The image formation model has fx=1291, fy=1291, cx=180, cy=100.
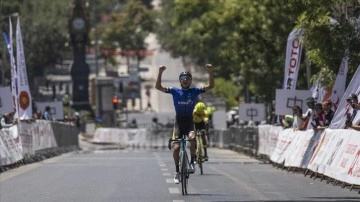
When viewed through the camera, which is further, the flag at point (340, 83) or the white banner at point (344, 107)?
the flag at point (340, 83)

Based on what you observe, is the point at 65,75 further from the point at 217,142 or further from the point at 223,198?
the point at 223,198

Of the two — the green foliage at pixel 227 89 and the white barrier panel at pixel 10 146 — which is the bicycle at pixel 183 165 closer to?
the white barrier panel at pixel 10 146

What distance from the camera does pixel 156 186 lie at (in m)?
23.5

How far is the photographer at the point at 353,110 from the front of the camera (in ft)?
80.0

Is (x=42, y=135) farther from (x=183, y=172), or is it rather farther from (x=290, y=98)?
(x=183, y=172)

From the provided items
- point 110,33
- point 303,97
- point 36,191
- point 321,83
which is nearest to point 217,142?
point 303,97

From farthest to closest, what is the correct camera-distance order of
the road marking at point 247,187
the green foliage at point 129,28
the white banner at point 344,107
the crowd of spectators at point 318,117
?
the green foliage at point 129,28
the white banner at point 344,107
the crowd of spectators at point 318,117
the road marking at point 247,187

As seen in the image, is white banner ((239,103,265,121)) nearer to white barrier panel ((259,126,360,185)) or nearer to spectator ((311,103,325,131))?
white barrier panel ((259,126,360,185))

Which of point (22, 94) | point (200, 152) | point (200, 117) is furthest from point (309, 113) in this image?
point (22, 94)

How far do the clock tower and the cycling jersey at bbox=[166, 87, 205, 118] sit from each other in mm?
70577

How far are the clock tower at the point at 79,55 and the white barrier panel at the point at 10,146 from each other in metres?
57.2

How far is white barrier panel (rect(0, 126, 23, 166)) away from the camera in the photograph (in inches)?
1256

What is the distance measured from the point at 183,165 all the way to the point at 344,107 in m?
6.61

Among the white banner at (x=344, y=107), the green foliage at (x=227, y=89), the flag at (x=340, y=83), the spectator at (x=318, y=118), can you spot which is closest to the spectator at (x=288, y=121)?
the flag at (x=340, y=83)
